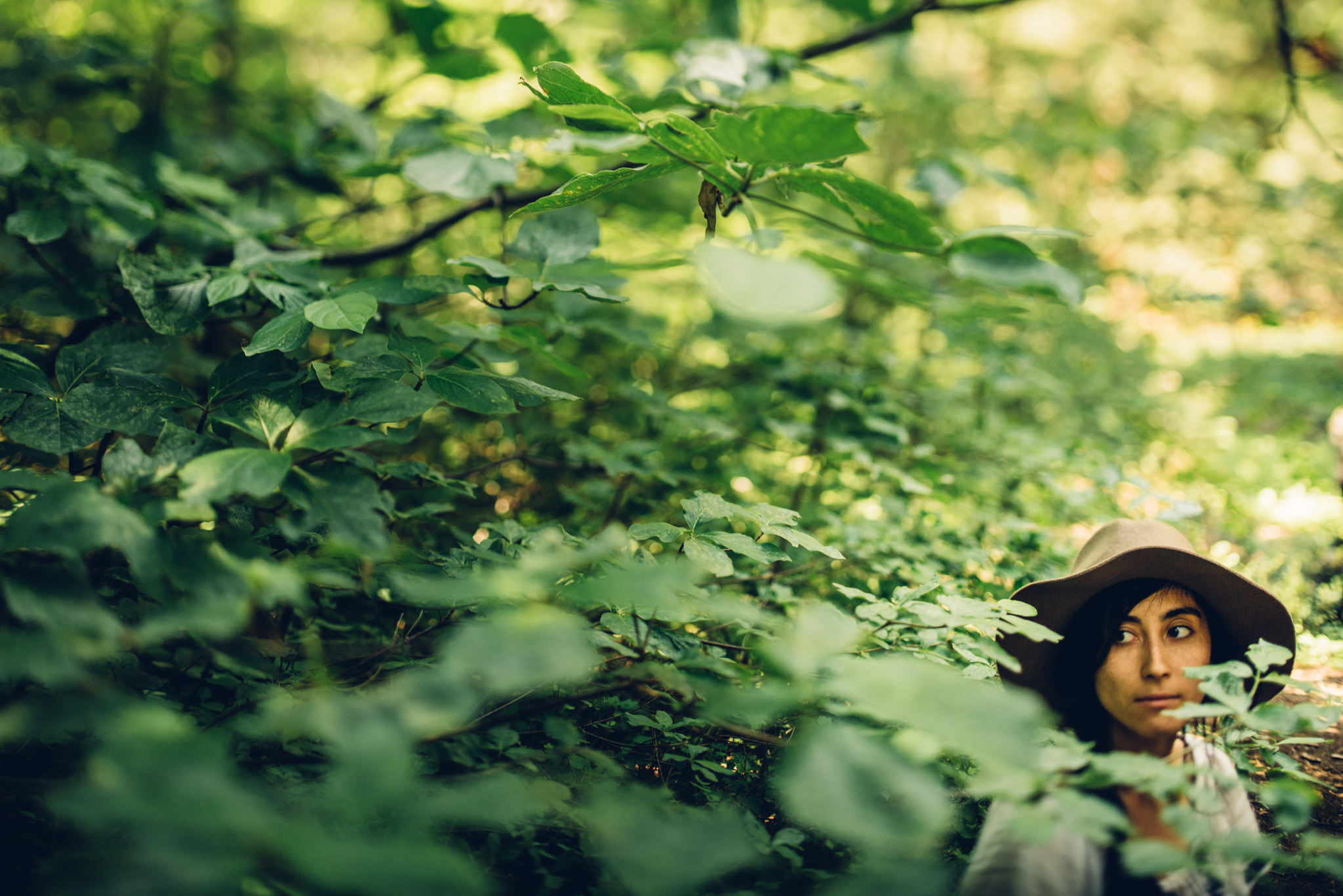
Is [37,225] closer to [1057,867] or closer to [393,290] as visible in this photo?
[393,290]

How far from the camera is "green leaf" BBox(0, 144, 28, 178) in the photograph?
1359mm

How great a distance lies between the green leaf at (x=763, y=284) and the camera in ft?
2.16

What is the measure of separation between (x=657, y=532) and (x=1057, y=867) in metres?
0.71

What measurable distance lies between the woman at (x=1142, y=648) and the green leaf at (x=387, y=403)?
101 cm

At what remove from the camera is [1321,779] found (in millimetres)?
1349

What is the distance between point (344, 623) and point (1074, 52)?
753 centimetres

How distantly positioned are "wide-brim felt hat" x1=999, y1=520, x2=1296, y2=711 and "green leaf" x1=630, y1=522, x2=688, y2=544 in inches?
25.8

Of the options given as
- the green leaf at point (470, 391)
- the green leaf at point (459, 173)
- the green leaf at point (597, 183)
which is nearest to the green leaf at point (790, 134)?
the green leaf at point (597, 183)

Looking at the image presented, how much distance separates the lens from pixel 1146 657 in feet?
3.62

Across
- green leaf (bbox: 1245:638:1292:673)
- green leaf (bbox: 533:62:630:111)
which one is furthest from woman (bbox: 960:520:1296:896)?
green leaf (bbox: 533:62:630:111)

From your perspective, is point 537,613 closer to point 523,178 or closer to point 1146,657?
point 1146,657

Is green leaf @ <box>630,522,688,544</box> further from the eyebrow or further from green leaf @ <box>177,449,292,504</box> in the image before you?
the eyebrow

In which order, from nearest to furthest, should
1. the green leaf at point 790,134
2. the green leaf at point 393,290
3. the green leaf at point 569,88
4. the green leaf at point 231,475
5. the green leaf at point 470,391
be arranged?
the green leaf at point 231,475 < the green leaf at point 790,134 < the green leaf at point 569,88 < the green leaf at point 470,391 < the green leaf at point 393,290

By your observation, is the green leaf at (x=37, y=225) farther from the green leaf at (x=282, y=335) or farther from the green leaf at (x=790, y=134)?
the green leaf at (x=790, y=134)
